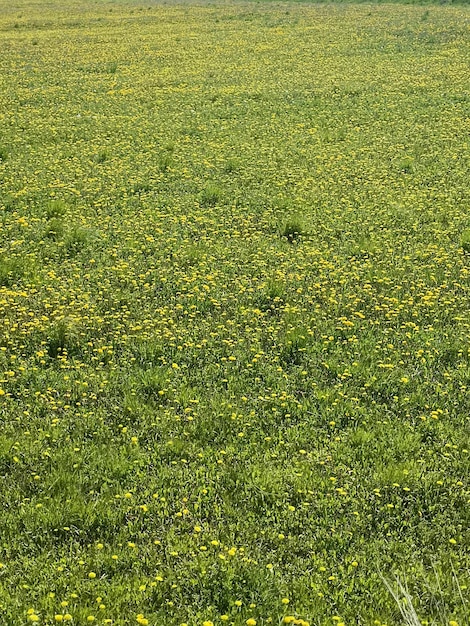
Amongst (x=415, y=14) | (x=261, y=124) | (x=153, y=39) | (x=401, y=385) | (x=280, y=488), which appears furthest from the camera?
(x=415, y=14)

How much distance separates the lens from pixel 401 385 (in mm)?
6859

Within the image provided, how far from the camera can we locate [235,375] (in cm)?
705

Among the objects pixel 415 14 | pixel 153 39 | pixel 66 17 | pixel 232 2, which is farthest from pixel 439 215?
pixel 232 2

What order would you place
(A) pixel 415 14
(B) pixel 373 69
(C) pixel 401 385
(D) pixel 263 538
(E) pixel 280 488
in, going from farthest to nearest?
1. (A) pixel 415 14
2. (B) pixel 373 69
3. (C) pixel 401 385
4. (E) pixel 280 488
5. (D) pixel 263 538

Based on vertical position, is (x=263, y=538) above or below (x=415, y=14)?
below

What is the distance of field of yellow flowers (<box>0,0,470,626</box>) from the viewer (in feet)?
15.7

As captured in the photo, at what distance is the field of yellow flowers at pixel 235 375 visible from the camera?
4781mm

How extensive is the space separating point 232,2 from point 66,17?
1486cm

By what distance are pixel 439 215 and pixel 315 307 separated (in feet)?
12.5

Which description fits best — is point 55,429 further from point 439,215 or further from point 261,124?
point 261,124

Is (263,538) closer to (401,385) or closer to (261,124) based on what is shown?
(401,385)

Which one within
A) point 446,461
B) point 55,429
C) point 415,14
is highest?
point 415,14

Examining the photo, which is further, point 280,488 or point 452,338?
point 452,338

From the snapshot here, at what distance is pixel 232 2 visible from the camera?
178 feet
